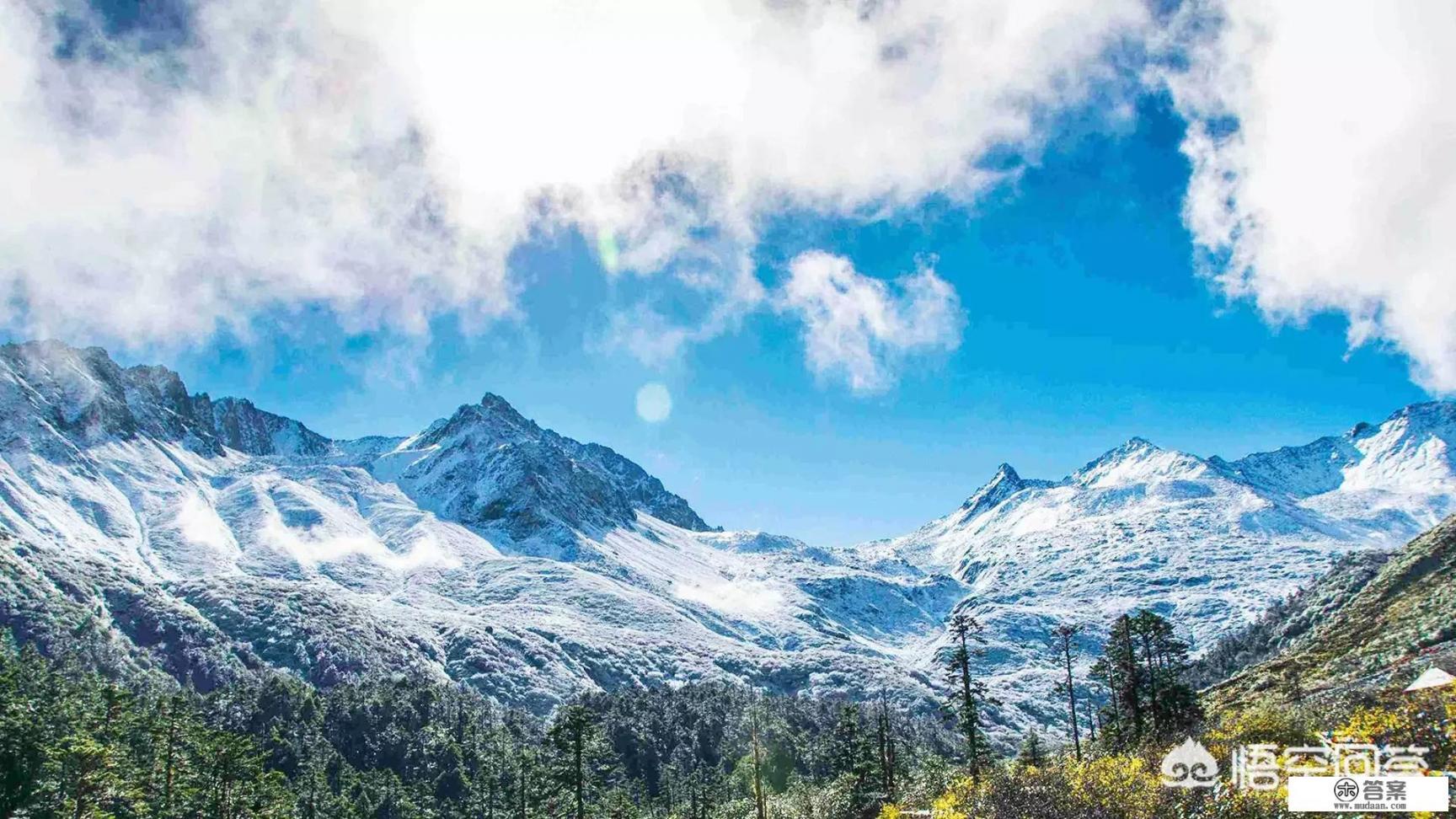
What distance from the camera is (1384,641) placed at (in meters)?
66.6

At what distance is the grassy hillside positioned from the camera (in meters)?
47.2

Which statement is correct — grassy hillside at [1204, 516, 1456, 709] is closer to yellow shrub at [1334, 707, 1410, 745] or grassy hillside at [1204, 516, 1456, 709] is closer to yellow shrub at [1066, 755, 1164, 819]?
yellow shrub at [1334, 707, 1410, 745]

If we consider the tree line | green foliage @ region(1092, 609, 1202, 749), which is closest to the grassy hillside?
green foliage @ region(1092, 609, 1202, 749)

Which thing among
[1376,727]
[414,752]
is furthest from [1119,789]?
[414,752]

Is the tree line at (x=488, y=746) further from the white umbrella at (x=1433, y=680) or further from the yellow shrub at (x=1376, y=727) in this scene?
the yellow shrub at (x=1376, y=727)

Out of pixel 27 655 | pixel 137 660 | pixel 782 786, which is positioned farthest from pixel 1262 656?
pixel 137 660

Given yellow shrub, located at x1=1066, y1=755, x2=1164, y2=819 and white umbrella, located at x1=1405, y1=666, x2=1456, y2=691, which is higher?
white umbrella, located at x1=1405, y1=666, x2=1456, y2=691

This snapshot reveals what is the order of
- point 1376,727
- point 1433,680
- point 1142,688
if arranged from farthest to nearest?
point 1142,688
point 1433,680
point 1376,727

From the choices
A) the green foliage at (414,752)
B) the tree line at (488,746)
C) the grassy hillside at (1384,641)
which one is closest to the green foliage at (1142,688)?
the tree line at (488,746)

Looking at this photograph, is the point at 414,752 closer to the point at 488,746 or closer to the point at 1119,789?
the point at 488,746

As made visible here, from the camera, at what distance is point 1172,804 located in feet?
66.8

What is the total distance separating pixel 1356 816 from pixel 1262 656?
548 feet

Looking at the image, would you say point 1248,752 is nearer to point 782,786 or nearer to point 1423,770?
point 1423,770

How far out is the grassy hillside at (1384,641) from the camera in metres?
47.2
